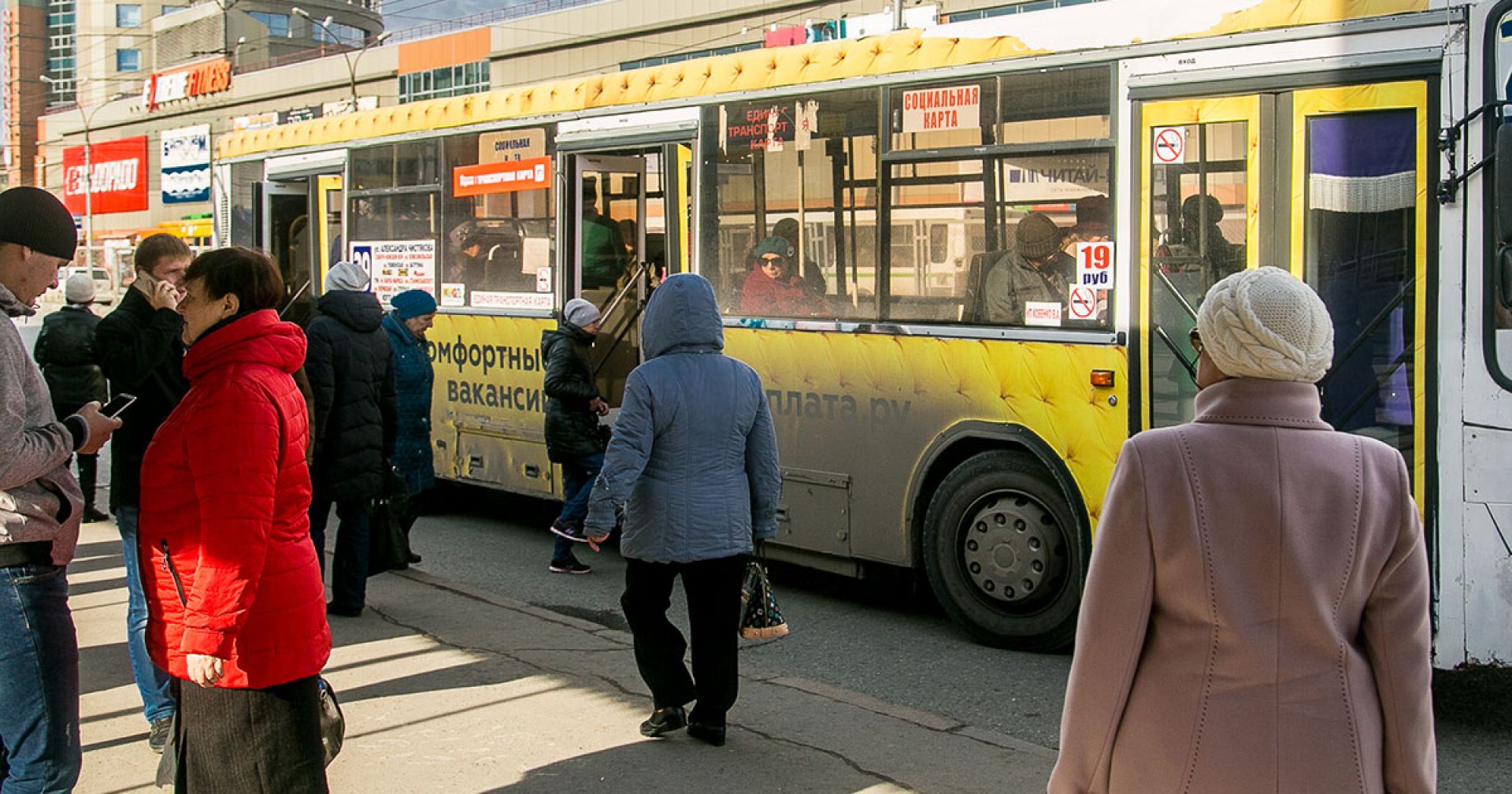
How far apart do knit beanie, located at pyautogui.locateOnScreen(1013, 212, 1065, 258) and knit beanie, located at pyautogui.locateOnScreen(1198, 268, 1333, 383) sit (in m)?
4.55

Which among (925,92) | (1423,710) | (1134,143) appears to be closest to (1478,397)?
(1134,143)

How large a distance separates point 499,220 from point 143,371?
19.7 feet

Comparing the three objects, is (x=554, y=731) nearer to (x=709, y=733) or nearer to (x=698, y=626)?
(x=709, y=733)

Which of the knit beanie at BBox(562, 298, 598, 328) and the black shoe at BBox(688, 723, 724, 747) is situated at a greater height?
the knit beanie at BBox(562, 298, 598, 328)

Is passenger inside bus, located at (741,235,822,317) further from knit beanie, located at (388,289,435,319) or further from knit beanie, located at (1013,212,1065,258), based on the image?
knit beanie, located at (388,289,435,319)

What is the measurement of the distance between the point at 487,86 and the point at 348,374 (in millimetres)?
62104

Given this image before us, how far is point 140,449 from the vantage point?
5082mm

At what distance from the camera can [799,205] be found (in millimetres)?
8398

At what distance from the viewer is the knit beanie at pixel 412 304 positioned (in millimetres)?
8570

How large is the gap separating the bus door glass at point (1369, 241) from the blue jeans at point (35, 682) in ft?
15.8

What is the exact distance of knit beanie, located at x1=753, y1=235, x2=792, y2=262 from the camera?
8.51 metres

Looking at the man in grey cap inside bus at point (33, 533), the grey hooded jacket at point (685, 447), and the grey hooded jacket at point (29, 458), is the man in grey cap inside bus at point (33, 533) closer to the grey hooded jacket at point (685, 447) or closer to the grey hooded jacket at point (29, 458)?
the grey hooded jacket at point (29, 458)

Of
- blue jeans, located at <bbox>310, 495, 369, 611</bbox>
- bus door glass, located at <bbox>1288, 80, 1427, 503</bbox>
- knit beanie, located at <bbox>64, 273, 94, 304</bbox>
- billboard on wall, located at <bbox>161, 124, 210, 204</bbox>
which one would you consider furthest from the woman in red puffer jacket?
billboard on wall, located at <bbox>161, 124, 210, 204</bbox>

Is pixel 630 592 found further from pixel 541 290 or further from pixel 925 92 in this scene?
pixel 541 290
